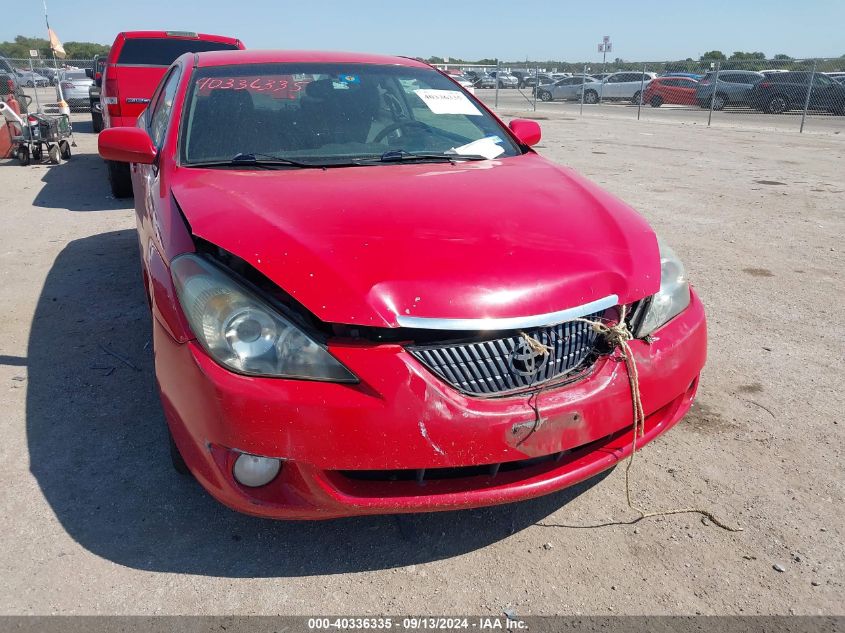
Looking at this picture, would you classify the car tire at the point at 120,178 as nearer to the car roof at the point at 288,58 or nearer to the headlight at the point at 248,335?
the car roof at the point at 288,58

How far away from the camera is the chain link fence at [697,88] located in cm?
2091

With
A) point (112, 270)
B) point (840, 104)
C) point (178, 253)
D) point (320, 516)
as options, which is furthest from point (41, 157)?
point (840, 104)

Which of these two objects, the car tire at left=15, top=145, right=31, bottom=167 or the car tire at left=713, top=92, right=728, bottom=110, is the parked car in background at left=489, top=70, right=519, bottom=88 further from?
the car tire at left=15, top=145, right=31, bottom=167

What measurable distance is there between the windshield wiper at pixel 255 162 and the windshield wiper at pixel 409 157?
287mm

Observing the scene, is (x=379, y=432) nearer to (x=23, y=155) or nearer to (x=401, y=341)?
(x=401, y=341)

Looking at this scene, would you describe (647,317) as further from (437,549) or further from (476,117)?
(476,117)

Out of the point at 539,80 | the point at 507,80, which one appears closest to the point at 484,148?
the point at 507,80

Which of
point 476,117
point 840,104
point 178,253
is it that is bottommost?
point 840,104

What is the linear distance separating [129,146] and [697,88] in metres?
26.3

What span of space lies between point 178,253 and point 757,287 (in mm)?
4103

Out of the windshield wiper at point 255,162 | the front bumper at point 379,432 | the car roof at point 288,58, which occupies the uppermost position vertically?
the car roof at point 288,58

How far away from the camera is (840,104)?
829 inches

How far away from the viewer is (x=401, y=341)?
197 cm

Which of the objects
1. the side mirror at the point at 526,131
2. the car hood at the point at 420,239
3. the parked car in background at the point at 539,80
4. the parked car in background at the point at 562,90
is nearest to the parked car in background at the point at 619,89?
the parked car in background at the point at 562,90
